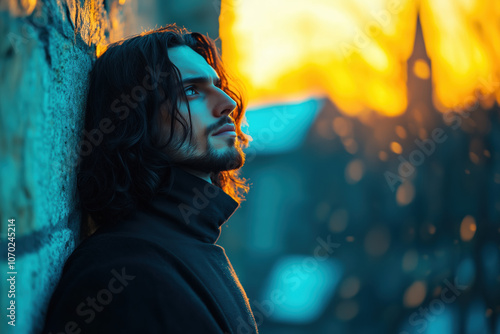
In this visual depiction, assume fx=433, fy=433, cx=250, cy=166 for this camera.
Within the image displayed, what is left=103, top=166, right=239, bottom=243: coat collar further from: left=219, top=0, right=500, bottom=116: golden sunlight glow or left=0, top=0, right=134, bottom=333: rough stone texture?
left=219, top=0, right=500, bottom=116: golden sunlight glow

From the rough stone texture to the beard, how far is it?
0.89 ft

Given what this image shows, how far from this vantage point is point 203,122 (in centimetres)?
119

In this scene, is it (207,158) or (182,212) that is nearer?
(182,212)

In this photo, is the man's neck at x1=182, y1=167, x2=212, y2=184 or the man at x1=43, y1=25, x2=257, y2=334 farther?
the man's neck at x1=182, y1=167, x2=212, y2=184

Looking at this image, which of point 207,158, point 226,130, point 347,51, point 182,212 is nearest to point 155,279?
point 182,212

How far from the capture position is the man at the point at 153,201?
2.51ft

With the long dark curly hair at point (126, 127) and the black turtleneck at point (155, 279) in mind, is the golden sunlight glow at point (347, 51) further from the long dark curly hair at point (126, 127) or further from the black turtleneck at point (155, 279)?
the black turtleneck at point (155, 279)

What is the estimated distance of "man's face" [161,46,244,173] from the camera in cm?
115

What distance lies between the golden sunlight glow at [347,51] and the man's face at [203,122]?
1.08 m

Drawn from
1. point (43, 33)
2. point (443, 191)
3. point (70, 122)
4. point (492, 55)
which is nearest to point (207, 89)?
point (70, 122)

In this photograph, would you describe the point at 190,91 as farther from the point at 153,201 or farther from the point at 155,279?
the point at 155,279

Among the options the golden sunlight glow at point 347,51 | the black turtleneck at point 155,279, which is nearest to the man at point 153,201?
the black turtleneck at point 155,279

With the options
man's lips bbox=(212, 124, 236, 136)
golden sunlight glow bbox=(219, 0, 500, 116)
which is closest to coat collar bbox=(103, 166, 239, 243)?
man's lips bbox=(212, 124, 236, 136)

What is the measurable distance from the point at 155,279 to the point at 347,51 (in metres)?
1.88
